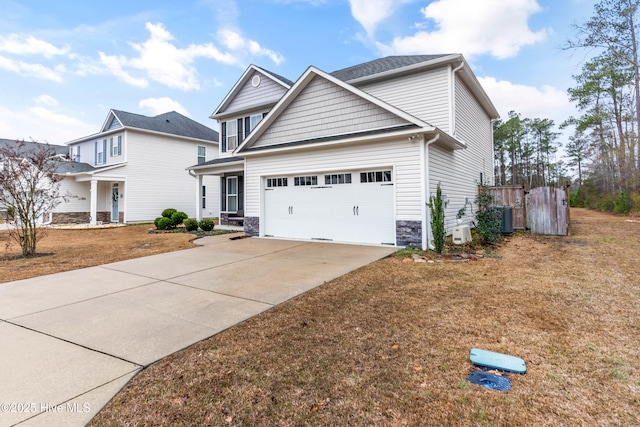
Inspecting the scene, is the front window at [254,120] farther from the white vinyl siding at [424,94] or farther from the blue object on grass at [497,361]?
the blue object on grass at [497,361]

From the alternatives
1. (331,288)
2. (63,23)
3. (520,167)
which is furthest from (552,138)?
(63,23)

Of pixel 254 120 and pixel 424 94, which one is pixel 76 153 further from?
pixel 424 94

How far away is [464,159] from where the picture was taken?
1165cm

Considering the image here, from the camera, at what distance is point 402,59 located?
1173cm

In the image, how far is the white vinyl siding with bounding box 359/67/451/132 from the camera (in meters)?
10.3

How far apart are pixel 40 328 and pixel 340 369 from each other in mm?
3553

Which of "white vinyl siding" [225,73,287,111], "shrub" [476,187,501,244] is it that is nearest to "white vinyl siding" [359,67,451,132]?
"shrub" [476,187,501,244]

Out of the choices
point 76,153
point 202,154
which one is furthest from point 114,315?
point 76,153

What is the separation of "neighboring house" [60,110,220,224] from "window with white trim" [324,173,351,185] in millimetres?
10862

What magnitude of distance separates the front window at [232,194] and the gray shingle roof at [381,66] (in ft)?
23.8

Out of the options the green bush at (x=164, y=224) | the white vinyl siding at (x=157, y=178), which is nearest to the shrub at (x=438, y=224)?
the green bush at (x=164, y=224)

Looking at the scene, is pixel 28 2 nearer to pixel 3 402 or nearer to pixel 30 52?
pixel 30 52

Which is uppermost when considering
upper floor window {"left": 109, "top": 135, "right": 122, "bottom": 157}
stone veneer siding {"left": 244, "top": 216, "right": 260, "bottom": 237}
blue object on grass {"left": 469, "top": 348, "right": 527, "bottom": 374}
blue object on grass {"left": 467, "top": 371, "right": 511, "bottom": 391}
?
upper floor window {"left": 109, "top": 135, "right": 122, "bottom": 157}

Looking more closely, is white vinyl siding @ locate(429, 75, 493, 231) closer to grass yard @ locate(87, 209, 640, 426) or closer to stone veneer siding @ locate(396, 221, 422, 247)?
stone veneer siding @ locate(396, 221, 422, 247)
